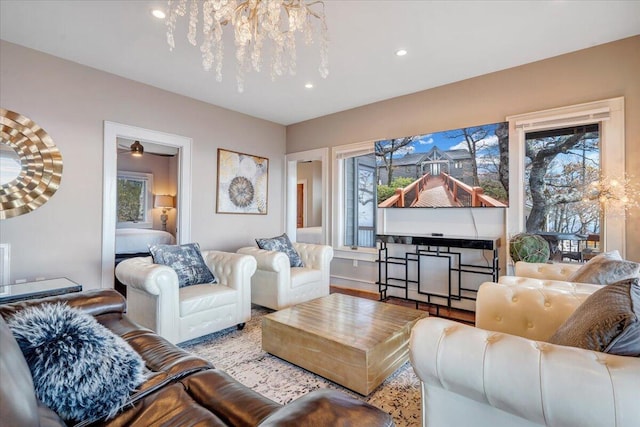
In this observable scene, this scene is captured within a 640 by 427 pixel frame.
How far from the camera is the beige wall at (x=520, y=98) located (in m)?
2.74

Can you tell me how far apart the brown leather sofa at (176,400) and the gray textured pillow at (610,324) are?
0.79m

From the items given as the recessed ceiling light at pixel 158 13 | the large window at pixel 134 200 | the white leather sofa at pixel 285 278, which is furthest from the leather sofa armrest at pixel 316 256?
the large window at pixel 134 200

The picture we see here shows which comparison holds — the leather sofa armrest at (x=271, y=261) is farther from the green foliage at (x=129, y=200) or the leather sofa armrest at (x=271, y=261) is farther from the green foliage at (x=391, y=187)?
the green foliage at (x=129, y=200)

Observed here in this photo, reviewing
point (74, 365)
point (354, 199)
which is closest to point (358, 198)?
point (354, 199)

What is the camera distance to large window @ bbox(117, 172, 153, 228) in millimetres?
6691

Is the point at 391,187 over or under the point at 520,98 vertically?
under

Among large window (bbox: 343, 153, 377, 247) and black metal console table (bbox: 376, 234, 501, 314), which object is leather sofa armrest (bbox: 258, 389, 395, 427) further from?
large window (bbox: 343, 153, 377, 247)

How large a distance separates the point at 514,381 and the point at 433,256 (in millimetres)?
2953

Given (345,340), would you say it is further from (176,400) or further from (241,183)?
(241,183)

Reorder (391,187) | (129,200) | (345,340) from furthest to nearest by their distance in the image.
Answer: (129,200)
(391,187)
(345,340)

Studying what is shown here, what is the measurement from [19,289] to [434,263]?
420 centimetres

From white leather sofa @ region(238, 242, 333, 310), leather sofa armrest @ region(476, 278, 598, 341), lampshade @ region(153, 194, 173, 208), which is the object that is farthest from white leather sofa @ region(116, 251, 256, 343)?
lampshade @ region(153, 194, 173, 208)

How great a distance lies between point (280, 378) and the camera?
84.7 inches

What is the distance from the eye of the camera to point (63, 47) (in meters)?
2.91
